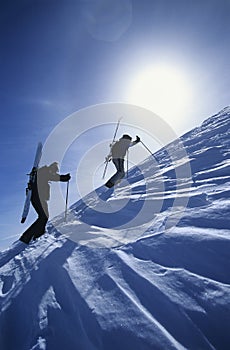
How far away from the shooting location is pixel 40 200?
22.4ft

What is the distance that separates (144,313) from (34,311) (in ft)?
5.25

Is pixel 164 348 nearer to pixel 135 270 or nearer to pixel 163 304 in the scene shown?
pixel 163 304

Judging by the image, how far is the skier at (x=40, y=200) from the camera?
6758 millimetres

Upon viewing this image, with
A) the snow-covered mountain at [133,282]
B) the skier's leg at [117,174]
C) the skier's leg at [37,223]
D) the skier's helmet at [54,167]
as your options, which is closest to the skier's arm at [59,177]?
the skier's helmet at [54,167]

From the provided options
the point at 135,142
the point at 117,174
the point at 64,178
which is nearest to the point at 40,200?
the point at 64,178

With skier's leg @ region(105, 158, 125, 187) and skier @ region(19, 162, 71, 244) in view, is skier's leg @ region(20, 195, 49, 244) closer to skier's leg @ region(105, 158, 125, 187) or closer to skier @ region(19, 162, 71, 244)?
skier @ region(19, 162, 71, 244)

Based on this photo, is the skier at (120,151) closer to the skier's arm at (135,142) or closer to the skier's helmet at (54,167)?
the skier's arm at (135,142)

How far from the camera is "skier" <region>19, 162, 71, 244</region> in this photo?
6758 mm

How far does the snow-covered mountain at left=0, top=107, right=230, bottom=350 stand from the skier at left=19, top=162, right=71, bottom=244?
1012mm

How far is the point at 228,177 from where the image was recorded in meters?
5.49

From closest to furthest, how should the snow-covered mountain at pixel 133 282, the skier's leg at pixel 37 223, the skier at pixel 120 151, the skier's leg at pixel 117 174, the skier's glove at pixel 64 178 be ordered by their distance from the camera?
the snow-covered mountain at pixel 133 282 < the skier's leg at pixel 37 223 < the skier's glove at pixel 64 178 < the skier's leg at pixel 117 174 < the skier at pixel 120 151

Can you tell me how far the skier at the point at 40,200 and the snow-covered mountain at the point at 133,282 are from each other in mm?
1012

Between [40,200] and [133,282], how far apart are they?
467 centimetres

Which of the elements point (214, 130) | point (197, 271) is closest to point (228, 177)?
point (197, 271)
